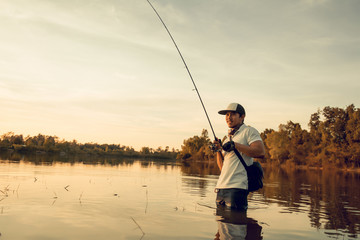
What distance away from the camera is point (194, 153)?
522ft

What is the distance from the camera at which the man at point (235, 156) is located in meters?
5.60

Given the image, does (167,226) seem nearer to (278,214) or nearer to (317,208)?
(278,214)

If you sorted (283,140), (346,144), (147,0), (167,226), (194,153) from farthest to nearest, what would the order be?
(194,153) → (283,140) → (346,144) → (147,0) → (167,226)

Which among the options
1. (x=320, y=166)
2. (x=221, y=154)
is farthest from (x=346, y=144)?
(x=221, y=154)

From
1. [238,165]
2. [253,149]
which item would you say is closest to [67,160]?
[238,165]

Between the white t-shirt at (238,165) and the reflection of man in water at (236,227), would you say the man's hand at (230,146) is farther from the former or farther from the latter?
the reflection of man in water at (236,227)

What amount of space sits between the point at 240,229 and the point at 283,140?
352ft

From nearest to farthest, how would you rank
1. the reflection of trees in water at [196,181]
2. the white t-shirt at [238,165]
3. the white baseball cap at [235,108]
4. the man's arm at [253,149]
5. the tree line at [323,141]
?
1. the man's arm at [253,149]
2. the white t-shirt at [238,165]
3. the white baseball cap at [235,108]
4. the reflection of trees in water at [196,181]
5. the tree line at [323,141]

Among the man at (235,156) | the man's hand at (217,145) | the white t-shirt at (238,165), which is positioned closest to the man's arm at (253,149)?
the man at (235,156)

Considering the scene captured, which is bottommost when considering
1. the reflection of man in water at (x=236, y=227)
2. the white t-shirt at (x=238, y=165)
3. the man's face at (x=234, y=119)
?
the reflection of man in water at (x=236, y=227)

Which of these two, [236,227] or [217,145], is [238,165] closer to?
[217,145]

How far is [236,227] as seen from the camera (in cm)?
641

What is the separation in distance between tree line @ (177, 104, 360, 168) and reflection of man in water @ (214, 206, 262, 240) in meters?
80.8

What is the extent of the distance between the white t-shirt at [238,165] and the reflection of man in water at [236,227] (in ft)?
2.01
